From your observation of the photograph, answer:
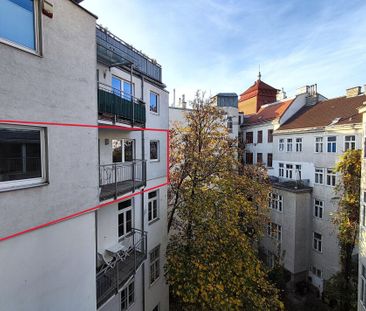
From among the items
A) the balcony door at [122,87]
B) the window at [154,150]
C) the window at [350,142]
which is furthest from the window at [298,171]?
the balcony door at [122,87]

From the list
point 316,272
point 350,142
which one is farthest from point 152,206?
point 316,272

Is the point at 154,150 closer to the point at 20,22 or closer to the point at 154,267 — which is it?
the point at 154,267

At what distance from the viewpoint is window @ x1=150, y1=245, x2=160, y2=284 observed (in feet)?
35.8

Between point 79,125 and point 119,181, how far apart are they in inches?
148

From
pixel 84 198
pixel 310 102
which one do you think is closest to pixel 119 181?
pixel 84 198

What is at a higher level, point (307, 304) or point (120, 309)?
point (120, 309)

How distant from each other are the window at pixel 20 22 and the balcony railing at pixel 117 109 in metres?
2.19

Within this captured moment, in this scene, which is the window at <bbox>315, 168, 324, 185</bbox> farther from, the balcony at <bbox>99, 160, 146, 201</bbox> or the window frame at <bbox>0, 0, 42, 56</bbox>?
the window frame at <bbox>0, 0, 42, 56</bbox>

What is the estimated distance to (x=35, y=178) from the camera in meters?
4.25

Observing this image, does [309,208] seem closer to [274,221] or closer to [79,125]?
[274,221]

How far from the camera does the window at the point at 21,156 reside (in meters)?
3.81

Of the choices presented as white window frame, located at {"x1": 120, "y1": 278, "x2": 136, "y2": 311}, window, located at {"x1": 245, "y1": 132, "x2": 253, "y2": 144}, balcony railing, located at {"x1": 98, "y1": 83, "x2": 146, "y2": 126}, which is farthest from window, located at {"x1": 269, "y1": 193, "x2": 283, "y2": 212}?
balcony railing, located at {"x1": 98, "y1": 83, "x2": 146, "y2": 126}

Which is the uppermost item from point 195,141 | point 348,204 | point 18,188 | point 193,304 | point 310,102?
point 310,102

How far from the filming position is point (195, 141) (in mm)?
13953
